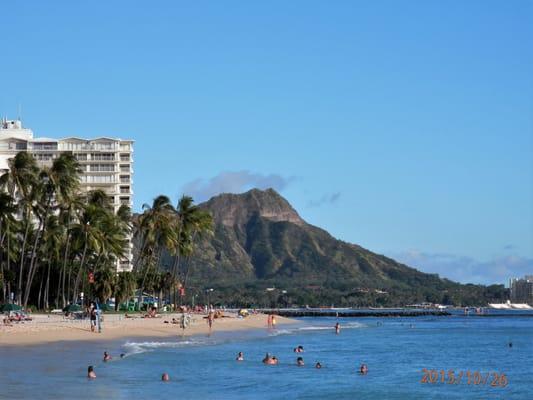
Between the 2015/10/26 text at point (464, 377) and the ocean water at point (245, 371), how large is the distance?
7.4 inches

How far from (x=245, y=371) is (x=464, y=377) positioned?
12.3m

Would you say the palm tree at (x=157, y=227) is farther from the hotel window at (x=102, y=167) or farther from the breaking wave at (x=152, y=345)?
the breaking wave at (x=152, y=345)

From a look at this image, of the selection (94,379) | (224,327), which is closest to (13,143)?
(224,327)

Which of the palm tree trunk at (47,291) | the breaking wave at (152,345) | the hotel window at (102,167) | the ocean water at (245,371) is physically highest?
the hotel window at (102,167)

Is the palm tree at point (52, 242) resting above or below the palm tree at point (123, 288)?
above

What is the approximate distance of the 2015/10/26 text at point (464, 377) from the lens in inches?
2023

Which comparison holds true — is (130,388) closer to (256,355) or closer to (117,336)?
(256,355)

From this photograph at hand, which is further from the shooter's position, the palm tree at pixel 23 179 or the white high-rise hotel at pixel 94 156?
the white high-rise hotel at pixel 94 156

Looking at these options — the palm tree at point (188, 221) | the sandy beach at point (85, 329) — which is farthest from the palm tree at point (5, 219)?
the palm tree at point (188, 221)

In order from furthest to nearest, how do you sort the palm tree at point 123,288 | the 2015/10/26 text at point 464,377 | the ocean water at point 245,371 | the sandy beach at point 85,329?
the palm tree at point 123,288
the sandy beach at point 85,329
the 2015/10/26 text at point 464,377
the ocean water at point 245,371

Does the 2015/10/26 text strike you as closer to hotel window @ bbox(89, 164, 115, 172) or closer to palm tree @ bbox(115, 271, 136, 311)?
palm tree @ bbox(115, 271, 136, 311)

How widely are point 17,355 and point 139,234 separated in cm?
7479

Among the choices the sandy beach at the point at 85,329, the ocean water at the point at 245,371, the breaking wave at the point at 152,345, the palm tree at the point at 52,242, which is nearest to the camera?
the ocean water at the point at 245,371

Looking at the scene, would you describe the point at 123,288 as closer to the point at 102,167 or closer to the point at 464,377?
the point at 102,167
